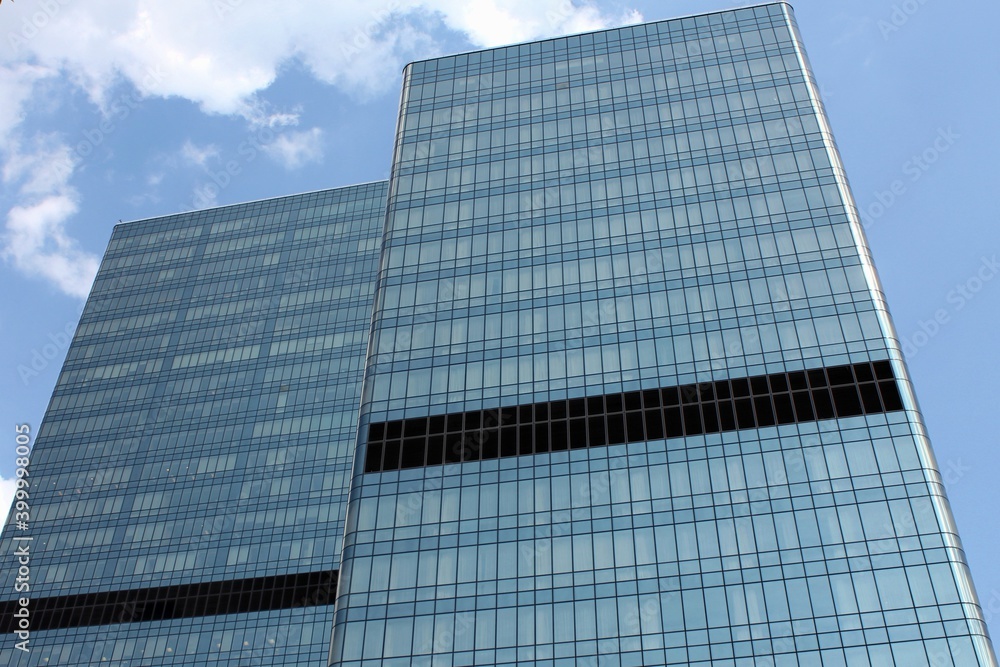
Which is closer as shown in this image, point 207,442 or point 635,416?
point 635,416

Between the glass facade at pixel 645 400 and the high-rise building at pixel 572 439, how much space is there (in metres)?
0.18

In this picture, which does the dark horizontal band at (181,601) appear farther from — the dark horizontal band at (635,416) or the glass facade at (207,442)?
the dark horizontal band at (635,416)

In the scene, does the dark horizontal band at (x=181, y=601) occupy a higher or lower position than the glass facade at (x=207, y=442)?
lower

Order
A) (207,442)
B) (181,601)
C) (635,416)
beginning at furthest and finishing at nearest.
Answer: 1. (207,442)
2. (181,601)
3. (635,416)

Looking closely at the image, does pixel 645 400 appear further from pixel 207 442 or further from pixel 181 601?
pixel 207 442

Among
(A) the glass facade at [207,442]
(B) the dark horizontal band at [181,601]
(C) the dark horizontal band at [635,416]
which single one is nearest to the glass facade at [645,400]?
(C) the dark horizontal band at [635,416]

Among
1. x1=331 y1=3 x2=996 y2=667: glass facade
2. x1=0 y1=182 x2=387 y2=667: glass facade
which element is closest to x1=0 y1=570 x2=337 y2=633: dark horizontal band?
x1=0 y1=182 x2=387 y2=667: glass facade

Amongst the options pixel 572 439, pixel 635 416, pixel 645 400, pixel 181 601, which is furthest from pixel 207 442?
pixel 645 400

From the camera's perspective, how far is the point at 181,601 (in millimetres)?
91688

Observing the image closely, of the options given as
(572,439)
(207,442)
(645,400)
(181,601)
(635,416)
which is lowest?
(572,439)

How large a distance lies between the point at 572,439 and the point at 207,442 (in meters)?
59.1

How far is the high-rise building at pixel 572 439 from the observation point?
50344 millimetres

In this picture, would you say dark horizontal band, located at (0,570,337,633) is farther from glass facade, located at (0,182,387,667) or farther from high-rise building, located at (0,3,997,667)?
high-rise building, located at (0,3,997,667)

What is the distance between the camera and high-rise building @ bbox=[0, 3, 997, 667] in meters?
50.3
